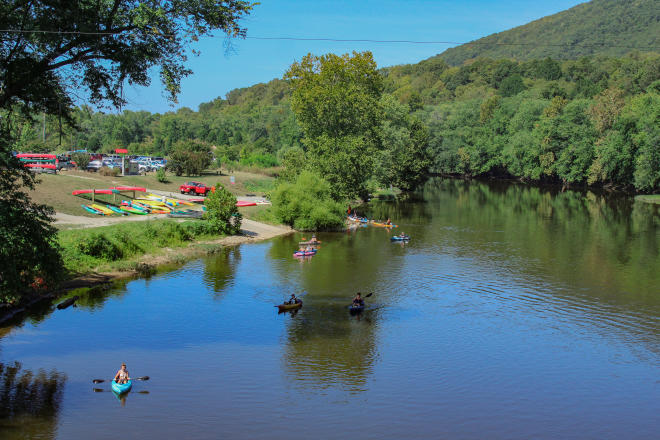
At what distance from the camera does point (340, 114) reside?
83.2 m

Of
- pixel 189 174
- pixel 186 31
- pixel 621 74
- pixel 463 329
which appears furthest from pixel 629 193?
pixel 186 31

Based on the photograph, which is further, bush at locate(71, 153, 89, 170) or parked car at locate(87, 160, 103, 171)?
parked car at locate(87, 160, 103, 171)

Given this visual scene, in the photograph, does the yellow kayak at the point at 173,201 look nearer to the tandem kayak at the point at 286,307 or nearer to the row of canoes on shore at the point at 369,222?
the row of canoes on shore at the point at 369,222

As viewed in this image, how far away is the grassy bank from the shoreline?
24.8ft

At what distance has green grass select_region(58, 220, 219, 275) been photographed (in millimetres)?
41000

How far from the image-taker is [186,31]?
22.1 m

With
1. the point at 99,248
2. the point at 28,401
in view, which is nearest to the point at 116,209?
the point at 99,248

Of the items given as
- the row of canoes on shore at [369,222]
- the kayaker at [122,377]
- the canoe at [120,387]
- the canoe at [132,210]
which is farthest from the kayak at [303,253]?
the canoe at [120,387]

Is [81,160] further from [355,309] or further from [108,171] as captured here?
[355,309]

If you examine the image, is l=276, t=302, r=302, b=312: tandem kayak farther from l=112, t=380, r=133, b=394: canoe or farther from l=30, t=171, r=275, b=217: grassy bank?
l=30, t=171, r=275, b=217: grassy bank

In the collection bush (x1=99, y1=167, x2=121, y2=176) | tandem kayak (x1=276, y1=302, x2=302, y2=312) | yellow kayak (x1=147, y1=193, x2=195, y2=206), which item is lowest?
tandem kayak (x1=276, y1=302, x2=302, y2=312)

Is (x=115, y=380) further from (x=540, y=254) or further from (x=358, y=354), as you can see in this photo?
(x=540, y=254)

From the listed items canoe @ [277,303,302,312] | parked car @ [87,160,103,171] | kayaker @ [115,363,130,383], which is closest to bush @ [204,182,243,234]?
canoe @ [277,303,302,312]

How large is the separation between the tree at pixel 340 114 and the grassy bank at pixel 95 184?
14.7 metres
